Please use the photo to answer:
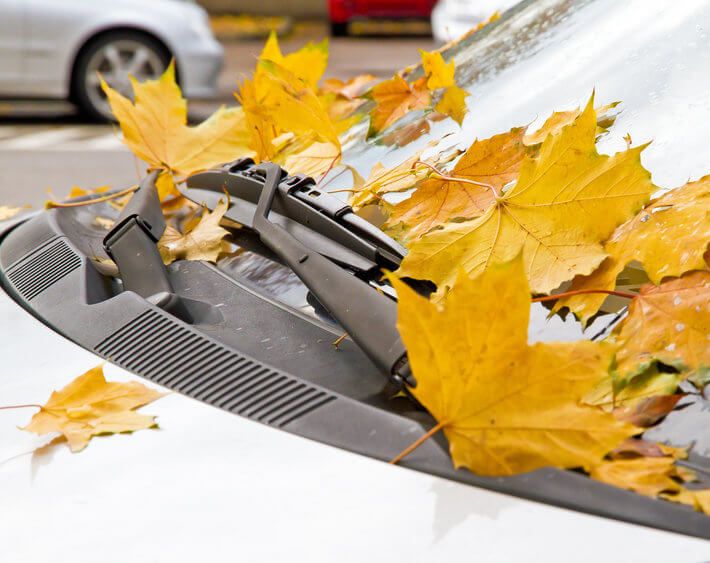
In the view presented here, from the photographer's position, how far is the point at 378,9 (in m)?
15.8

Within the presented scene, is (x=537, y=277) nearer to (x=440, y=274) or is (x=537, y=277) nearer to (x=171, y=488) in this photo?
(x=440, y=274)

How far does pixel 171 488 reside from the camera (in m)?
0.92

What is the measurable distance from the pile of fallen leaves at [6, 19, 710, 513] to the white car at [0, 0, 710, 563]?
3cm

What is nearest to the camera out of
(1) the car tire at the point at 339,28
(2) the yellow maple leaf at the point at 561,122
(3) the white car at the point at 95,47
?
(2) the yellow maple leaf at the point at 561,122

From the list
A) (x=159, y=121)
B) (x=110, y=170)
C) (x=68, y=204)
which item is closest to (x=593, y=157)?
(x=159, y=121)

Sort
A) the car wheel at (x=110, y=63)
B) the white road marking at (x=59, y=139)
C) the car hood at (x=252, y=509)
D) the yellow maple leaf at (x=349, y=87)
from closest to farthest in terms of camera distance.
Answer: the car hood at (x=252, y=509) < the yellow maple leaf at (x=349, y=87) < the white road marking at (x=59, y=139) < the car wheel at (x=110, y=63)

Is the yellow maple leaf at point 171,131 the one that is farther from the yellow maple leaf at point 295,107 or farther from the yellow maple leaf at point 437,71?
the yellow maple leaf at point 437,71

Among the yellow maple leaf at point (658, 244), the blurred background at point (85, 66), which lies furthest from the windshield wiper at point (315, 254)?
the blurred background at point (85, 66)

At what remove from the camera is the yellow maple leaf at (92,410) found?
1027 millimetres

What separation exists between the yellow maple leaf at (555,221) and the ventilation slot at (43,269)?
52 cm

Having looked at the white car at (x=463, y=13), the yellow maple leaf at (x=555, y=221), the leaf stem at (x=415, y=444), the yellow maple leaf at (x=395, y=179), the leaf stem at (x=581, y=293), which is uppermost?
the yellow maple leaf at (x=395, y=179)

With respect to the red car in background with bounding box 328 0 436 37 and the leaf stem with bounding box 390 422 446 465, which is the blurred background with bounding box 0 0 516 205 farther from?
the red car in background with bounding box 328 0 436 37

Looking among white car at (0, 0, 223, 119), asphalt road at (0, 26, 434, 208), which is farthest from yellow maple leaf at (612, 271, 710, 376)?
white car at (0, 0, 223, 119)

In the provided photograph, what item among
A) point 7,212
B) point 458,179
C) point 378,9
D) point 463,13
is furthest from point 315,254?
point 378,9
